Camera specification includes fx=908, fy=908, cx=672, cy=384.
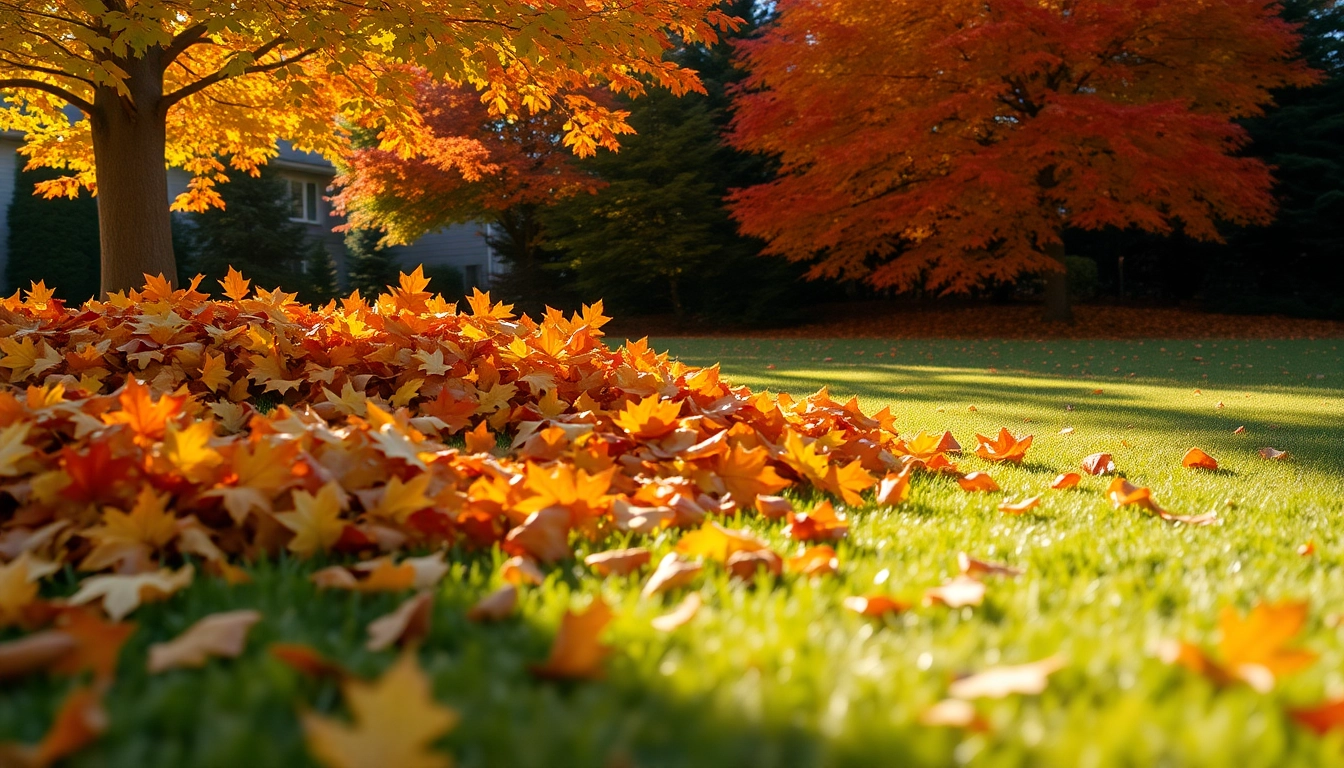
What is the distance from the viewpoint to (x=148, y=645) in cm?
123

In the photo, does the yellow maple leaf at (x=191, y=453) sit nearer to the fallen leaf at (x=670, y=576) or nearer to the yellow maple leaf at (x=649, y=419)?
the fallen leaf at (x=670, y=576)

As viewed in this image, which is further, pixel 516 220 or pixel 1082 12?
pixel 516 220

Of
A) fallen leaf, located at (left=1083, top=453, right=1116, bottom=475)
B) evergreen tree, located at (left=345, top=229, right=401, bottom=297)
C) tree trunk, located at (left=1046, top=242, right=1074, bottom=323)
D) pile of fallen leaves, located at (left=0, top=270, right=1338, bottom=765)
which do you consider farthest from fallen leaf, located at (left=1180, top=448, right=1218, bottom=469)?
evergreen tree, located at (left=345, top=229, right=401, bottom=297)

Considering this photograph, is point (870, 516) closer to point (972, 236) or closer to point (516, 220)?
point (972, 236)

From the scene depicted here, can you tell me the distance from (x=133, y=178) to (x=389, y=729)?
8372 mm

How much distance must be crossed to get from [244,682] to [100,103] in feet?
27.2

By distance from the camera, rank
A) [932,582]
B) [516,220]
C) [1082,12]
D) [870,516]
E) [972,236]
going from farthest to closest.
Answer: [516,220]
[972,236]
[1082,12]
[870,516]
[932,582]

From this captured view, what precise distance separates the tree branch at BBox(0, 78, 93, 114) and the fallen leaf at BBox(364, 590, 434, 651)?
8119 millimetres

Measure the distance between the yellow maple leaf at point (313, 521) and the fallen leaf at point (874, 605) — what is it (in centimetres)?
94

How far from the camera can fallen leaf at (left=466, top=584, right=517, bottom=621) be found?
1332 millimetres

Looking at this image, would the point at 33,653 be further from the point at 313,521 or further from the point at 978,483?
the point at 978,483

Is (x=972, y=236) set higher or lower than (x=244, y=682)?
higher

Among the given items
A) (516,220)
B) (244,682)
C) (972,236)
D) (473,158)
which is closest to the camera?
(244,682)

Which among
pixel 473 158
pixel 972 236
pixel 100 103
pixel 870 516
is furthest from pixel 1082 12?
pixel 870 516
